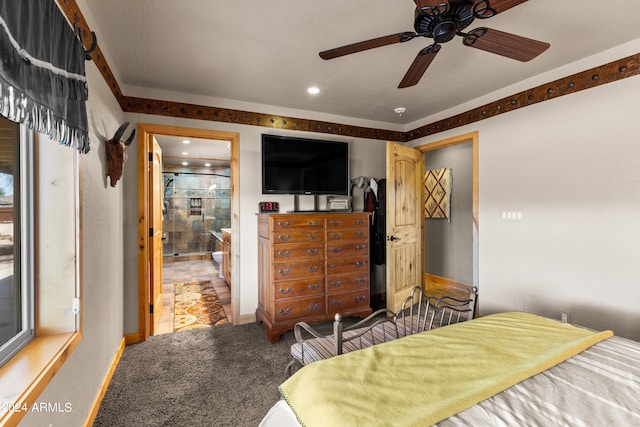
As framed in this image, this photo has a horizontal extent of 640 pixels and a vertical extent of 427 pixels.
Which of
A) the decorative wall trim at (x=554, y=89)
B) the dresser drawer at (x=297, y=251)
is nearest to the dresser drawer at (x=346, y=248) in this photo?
the dresser drawer at (x=297, y=251)

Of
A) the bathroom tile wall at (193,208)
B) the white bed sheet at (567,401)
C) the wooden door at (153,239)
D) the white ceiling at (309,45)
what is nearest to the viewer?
the white bed sheet at (567,401)

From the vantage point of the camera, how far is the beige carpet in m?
3.29

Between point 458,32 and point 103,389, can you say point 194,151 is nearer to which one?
point 103,389

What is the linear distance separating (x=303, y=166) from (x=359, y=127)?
3.53ft

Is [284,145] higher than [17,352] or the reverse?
higher

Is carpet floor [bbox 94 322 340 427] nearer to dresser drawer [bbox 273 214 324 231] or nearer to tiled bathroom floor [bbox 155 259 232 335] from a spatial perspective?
tiled bathroom floor [bbox 155 259 232 335]

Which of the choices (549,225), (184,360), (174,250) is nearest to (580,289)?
(549,225)

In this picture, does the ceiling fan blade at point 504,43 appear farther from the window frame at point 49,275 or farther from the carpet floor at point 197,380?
the carpet floor at point 197,380

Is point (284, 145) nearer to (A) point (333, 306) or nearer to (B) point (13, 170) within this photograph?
(A) point (333, 306)

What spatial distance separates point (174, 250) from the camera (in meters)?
7.22

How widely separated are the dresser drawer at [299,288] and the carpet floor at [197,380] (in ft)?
1.45

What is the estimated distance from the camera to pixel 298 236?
293 centimetres

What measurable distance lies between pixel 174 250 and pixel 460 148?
264 inches

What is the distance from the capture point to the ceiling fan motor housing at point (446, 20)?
1.38 m
